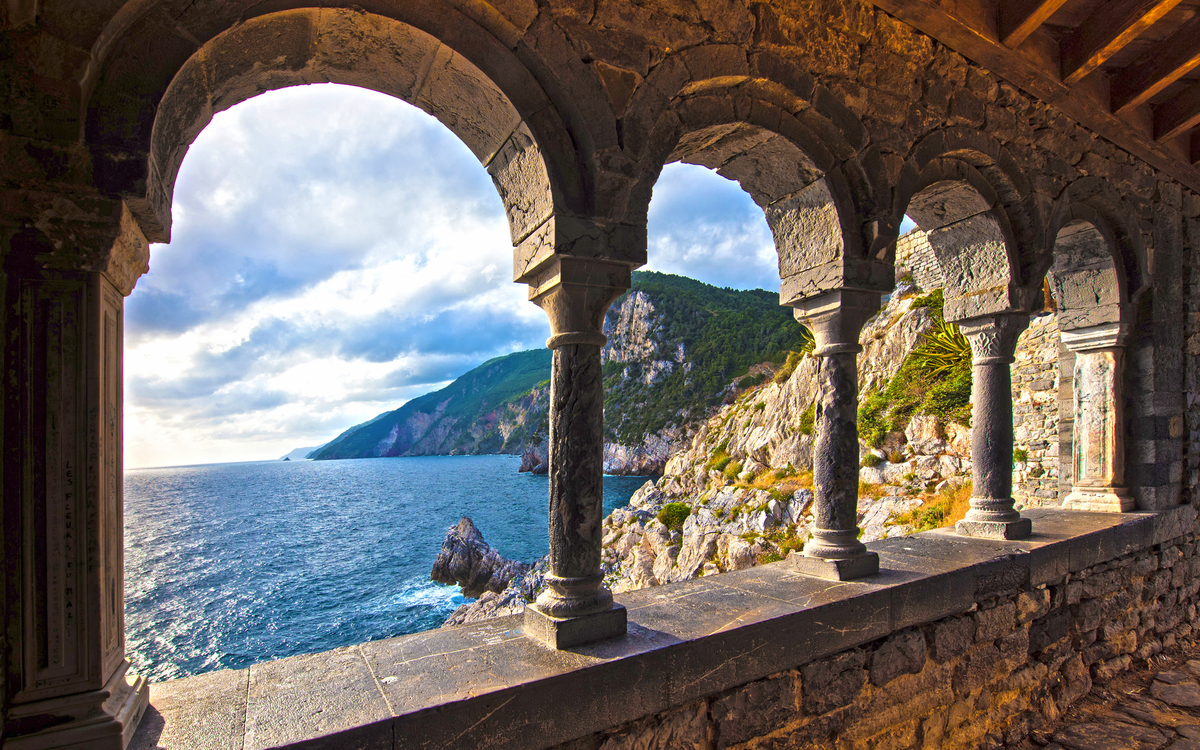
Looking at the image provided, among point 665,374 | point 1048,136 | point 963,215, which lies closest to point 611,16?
point 963,215

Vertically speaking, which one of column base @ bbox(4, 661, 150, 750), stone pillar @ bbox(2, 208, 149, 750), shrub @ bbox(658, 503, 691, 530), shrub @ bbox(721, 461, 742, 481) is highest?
stone pillar @ bbox(2, 208, 149, 750)

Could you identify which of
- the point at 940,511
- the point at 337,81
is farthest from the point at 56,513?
the point at 940,511

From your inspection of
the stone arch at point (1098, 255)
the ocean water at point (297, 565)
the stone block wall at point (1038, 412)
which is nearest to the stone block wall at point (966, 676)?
the stone arch at point (1098, 255)

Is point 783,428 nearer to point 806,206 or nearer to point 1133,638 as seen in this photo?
point 1133,638

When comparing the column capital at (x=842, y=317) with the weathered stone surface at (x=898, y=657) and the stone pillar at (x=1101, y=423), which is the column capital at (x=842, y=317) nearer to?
the weathered stone surface at (x=898, y=657)

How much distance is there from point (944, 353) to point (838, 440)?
9022 mm

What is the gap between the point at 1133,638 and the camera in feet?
14.6

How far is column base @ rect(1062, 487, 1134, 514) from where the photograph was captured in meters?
4.86

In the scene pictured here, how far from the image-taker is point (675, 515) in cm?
1426

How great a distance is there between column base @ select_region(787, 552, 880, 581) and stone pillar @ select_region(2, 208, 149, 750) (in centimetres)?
296

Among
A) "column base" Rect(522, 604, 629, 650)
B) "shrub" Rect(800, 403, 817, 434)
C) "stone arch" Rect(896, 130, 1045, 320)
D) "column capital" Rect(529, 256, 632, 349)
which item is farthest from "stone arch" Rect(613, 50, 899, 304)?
"shrub" Rect(800, 403, 817, 434)

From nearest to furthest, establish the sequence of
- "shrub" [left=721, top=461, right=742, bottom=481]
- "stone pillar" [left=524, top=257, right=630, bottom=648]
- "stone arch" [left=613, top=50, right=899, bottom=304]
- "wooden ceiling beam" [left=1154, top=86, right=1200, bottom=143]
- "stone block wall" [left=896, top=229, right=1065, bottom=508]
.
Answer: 1. "stone pillar" [left=524, top=257, right=630, bottom=648]
2. "stone arch" [left=613, top=50, right=899, bottom=304]
3. "wooden ceiling beam" [left=1154, top=86, right=1200, bottom=143]
4. "stone block wall" [left=896, top=229, right=1065, bottom=508]
5. "shrub" [left=721, top=461, right=742, bottom=481]

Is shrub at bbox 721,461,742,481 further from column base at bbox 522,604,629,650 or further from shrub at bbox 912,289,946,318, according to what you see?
column base at bbox 522,604,629,650

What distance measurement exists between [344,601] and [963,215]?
84.3ft
